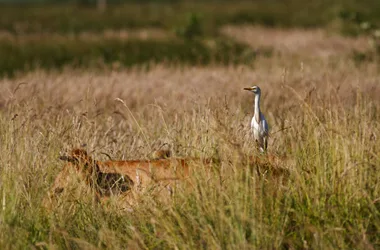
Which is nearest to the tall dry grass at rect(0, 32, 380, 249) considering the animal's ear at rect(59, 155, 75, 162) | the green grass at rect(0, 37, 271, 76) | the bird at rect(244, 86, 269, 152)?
the animal's ear at rect(59, 155, 75, 162)

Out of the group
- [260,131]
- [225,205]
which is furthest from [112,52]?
[225,205]

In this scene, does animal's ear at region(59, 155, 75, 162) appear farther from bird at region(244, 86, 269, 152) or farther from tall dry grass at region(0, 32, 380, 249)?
bird at region(244, 86, 269, 152)

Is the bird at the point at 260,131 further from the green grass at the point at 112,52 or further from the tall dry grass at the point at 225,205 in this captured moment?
the green grass at the point at 112,52

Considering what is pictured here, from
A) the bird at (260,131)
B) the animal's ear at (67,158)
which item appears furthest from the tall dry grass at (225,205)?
the bird at (260,131)

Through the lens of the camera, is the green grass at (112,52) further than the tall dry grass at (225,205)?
Yes

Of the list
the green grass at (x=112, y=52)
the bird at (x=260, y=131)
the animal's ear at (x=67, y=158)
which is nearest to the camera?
the animal's ear at (x=67, y=158)

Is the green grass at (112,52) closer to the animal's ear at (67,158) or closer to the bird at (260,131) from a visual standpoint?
the bird at (260,131)

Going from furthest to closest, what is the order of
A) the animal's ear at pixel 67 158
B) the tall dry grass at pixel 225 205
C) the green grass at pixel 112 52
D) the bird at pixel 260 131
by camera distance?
the green grass at pixel 112 52
the bird at pixel 260 131
the animal's ear at pixel 67 158
the tall dry grass at pixel 225 205

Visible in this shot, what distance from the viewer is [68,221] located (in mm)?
4973

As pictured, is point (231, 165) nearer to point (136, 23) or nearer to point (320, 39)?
point (320, 39)

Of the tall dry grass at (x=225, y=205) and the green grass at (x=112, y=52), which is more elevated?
the tall dry grass at (x=225, y=205)

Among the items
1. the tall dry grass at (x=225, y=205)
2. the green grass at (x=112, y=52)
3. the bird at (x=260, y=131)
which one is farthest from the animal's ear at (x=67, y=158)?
the green grass at (x=112, y=52)

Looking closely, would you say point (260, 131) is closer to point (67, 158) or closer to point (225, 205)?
point (225, 205)

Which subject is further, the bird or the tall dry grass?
the bird
